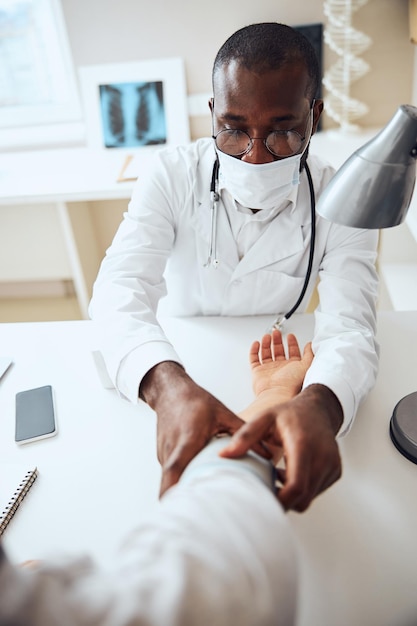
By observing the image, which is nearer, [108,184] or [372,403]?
[372,403]

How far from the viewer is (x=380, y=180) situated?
1.84ft

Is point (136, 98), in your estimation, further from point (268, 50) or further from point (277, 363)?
point (277, 363)

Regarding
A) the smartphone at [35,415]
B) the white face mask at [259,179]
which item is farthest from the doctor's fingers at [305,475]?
the white face mask at [259,179]

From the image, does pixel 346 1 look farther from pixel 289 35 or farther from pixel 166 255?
pixel 166 255

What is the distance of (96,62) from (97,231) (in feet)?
2.51

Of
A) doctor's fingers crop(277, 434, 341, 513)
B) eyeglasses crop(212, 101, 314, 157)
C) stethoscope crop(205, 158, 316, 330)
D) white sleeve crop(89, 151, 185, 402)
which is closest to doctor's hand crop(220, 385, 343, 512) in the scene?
doctor's fingers crop(277, 434, 341, 513)

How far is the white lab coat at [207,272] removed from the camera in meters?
0.85

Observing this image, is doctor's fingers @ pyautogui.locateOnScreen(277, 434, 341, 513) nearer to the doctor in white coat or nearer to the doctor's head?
the doctor in white coat

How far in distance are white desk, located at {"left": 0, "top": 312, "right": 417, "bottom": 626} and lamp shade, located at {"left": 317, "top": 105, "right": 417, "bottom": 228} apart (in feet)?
1.21

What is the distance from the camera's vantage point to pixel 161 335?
87 centimetres

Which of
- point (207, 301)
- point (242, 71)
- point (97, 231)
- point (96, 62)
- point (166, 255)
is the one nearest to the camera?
point (242, 71)

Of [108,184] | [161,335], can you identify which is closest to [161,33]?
[108,184]

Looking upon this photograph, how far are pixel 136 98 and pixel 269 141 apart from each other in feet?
4.53

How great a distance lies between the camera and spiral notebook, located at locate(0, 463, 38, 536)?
0.67 m
